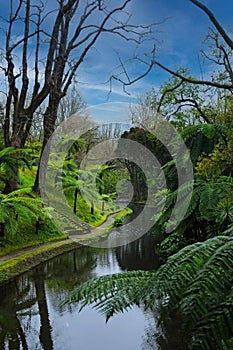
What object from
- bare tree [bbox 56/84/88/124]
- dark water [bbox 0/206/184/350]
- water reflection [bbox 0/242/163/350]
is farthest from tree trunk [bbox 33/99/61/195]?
bare tree [bbox 56/84/88/124]

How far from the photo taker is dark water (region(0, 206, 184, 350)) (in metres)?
3.81

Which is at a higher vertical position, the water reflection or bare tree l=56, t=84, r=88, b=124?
bare tree l=56, t=84, r=88, b=124

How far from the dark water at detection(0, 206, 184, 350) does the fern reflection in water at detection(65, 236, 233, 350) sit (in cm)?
156

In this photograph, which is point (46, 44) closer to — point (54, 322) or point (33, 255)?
point (33, 255)

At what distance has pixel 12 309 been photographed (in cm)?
483

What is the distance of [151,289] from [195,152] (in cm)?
339

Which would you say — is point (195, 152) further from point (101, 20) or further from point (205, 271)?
point (101, 20)

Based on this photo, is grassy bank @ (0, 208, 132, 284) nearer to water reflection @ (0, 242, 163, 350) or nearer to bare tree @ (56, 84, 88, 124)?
water reflection @ (0, 242, 163, 350)

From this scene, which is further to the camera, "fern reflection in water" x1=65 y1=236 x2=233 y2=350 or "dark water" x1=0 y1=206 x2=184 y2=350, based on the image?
"dark water" x1=0 y1=206 x2=184 y2=350

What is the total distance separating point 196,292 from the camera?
1324mm

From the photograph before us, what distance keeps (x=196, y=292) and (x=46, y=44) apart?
31.9ft

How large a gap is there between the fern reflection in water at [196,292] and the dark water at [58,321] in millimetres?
1559

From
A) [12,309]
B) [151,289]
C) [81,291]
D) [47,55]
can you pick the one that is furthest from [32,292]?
[47,55]

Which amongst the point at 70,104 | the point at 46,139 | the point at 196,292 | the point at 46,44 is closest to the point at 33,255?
the point at 46,139
